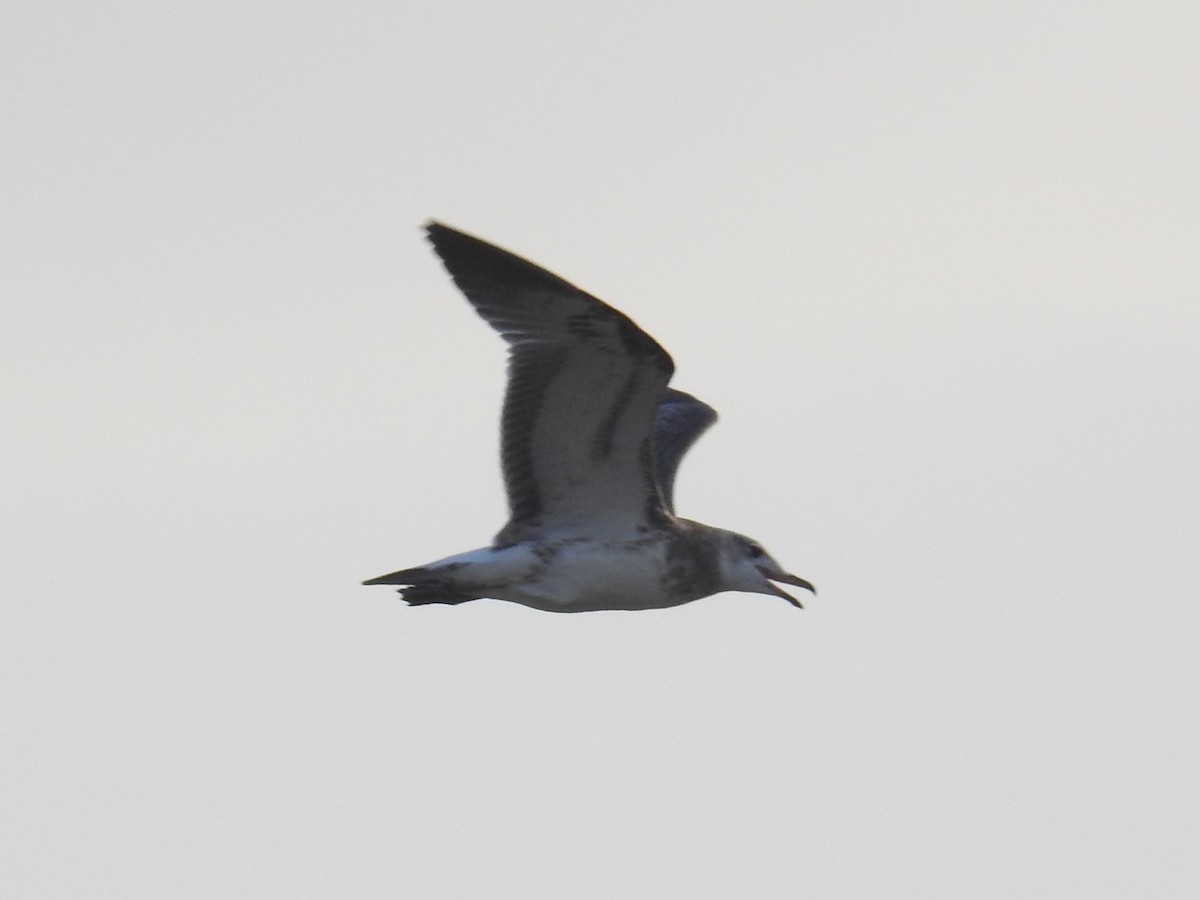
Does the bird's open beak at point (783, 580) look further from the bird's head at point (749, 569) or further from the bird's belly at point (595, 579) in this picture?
the bird's belly at point (595, 579)

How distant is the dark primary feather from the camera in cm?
1312

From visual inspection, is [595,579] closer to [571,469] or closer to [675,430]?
[571,469]

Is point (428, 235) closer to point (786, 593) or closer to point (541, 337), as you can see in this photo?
point (541, 337)

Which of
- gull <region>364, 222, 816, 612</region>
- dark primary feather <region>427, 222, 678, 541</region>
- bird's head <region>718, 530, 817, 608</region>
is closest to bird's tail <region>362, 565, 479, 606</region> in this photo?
gull <region>364, 222, 816, 612</region>

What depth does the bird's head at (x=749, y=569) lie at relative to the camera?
14773 millimetres

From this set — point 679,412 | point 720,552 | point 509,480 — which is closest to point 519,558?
point 509,480

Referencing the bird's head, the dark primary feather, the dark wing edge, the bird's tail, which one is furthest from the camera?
the dark wing edge

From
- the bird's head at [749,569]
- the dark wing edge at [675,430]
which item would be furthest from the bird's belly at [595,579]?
the dark wing edge at [675,430]

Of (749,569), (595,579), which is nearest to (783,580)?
(749,569)

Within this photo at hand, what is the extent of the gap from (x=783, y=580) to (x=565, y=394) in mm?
2617

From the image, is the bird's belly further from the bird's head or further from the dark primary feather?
the bird's head

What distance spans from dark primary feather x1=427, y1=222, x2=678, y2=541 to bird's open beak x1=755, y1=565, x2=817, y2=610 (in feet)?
4.02

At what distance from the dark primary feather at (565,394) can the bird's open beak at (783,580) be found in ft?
4.02

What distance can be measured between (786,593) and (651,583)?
1.44m
